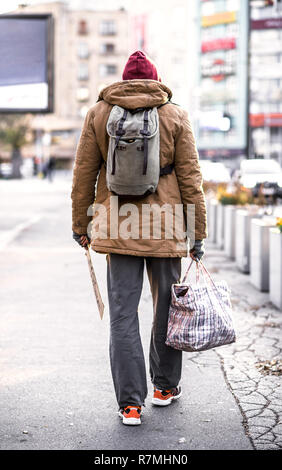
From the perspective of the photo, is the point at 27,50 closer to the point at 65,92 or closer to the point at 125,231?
the point at 125,231

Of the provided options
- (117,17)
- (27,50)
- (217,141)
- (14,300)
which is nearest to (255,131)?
(217,141)

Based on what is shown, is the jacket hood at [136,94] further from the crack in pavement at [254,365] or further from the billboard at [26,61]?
the billboard at [26,61]

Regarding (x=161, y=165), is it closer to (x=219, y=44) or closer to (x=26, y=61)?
(x=26, y=61)

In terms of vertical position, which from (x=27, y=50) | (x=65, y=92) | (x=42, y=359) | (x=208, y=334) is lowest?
(x=42, y=359)

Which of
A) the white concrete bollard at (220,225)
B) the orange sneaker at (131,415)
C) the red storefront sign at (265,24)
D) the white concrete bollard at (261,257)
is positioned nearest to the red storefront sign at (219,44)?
the red storefront sign at (265,24)

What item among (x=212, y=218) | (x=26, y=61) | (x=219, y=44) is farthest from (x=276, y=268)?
(x=219, y=44)

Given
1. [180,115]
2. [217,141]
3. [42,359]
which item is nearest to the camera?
[180,115]

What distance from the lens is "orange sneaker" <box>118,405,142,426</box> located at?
12.7 feet

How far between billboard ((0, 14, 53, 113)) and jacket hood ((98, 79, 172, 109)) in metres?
15.2

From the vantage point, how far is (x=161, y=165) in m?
3.87

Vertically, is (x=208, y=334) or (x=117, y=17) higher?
(x=117, y=17)

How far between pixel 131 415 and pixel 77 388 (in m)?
0.80

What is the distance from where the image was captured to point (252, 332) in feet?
20.7

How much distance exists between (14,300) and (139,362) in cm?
403
